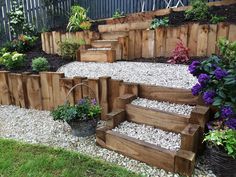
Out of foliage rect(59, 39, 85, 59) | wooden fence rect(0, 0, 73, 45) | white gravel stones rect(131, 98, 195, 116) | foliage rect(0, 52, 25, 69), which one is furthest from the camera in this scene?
wooden fence rect(0, 0, 73, 45)

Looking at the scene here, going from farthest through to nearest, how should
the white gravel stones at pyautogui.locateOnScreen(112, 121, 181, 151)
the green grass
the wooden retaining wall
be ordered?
1. the wooden retaining wall
2. the white gravel stones at pyautogui.locateOnScreen(112, 121, 181, 151)
3. the green grass

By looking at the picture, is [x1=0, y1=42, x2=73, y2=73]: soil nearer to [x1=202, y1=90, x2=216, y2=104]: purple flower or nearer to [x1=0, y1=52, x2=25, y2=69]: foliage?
[x1=0, y1=52, x2=25, y2=69]: foliage

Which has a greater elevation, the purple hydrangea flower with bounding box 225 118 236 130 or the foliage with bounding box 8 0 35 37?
the foliage with bounding box 8 0 35 37

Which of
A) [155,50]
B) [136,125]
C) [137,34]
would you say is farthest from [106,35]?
[136,125]

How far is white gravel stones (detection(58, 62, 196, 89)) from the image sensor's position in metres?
3.48

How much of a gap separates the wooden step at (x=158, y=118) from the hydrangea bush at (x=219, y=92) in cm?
32

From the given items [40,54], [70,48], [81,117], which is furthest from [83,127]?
[40,54]

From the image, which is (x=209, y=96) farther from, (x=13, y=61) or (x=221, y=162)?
(x=13, y=61)

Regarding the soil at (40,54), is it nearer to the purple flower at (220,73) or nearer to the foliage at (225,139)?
the purple flower at (220,73)

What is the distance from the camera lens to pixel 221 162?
2260 mm

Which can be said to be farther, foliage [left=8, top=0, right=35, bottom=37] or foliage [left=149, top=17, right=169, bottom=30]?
foliage [left=8, top=0, right=35, bottom=37]

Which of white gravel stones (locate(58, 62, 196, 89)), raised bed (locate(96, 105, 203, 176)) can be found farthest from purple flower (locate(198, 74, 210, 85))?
white gravel stones (locate(58, 62, 196, 89))

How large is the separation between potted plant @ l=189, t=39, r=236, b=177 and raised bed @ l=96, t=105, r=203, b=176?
0.53 ft

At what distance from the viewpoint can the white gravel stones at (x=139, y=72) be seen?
11.4 feet
